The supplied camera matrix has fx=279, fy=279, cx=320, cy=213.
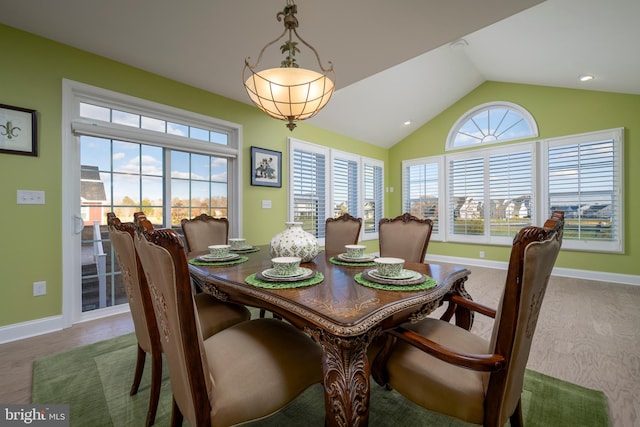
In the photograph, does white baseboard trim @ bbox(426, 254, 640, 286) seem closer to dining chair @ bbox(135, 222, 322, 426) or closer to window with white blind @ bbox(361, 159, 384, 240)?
window with white blind @ bbox(361, 159, 384, 240)

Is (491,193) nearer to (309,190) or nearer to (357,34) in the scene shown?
(309,190)

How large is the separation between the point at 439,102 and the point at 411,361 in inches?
210

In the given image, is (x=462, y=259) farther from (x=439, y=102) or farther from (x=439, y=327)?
(x=439, y=327)

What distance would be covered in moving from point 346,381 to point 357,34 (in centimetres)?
256

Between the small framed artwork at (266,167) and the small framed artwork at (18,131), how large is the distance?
2087 mm

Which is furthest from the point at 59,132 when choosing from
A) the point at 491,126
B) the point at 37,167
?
the point at 491,126

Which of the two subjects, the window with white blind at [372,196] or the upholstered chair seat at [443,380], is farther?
the window with white blind at [372,196]

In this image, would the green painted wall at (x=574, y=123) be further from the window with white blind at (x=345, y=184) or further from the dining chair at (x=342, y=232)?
the dining chair at (x=342, y=232)

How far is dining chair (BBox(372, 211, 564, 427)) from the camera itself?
76 cm

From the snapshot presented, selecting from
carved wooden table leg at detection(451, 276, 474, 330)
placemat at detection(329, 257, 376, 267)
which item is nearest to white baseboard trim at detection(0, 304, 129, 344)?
placemat at detection(329, 257, 376, 267)

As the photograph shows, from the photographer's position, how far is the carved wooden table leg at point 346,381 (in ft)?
2.83

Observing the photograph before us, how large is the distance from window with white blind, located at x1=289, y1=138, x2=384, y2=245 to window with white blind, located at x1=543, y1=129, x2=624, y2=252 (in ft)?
9.63

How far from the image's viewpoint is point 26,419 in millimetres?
1290

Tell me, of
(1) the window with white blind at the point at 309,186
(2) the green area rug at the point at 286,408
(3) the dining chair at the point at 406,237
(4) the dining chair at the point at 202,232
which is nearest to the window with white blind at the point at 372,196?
(1) the window with white blind at the point at 309,186
